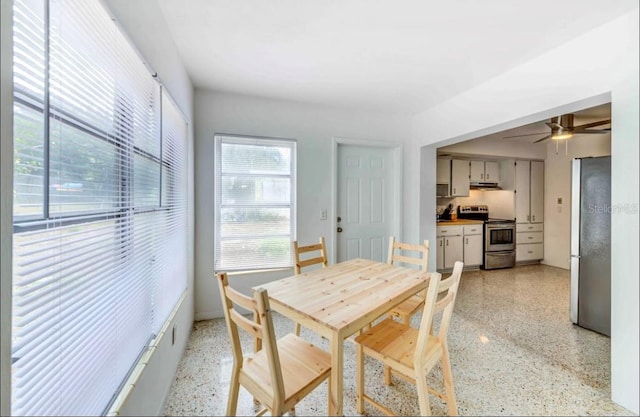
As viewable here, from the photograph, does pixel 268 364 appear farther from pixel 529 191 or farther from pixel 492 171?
pixel 529 191

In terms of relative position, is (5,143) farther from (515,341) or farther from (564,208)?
(564,208)

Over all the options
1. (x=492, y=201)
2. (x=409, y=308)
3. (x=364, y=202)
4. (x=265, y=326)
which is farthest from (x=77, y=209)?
(x=492, y=201)

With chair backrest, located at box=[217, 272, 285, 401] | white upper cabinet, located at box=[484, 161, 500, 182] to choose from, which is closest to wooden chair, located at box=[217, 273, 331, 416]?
chair backrest, located at box=[217, 272, 285, 401]

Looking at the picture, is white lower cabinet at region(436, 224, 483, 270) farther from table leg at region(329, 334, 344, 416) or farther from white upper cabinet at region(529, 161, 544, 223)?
table leg at region(329, 334, 344, 416)

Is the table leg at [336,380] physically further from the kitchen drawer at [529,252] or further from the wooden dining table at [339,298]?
the kitchen drawer at [529,252]

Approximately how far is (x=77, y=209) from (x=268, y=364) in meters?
0.93

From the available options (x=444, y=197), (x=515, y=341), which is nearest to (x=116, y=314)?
(x=515, y=341)

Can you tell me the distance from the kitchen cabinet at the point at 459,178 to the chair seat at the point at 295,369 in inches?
175

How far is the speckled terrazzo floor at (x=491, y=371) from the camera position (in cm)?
168

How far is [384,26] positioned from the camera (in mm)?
1819

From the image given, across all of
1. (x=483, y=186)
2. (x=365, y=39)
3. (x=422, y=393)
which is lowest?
(x=422, y=393)

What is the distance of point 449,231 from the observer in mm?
4766

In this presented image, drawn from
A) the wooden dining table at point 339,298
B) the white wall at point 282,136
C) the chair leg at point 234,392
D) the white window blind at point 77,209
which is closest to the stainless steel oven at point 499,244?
the white wall at point 282,136

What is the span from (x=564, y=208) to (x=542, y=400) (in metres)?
4.71
